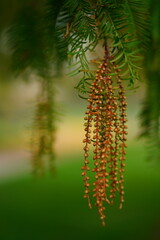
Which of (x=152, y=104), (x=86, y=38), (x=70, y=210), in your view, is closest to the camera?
(x=86, y=38)

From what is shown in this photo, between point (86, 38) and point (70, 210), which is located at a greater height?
point (86, 38)

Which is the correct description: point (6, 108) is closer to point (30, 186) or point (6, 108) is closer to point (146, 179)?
point (146, 179)

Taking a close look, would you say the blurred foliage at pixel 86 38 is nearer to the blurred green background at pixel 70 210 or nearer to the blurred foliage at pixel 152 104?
the blurred foliage at pixel 152 104

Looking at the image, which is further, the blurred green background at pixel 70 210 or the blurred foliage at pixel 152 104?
the blurred green background at pixel 70 210

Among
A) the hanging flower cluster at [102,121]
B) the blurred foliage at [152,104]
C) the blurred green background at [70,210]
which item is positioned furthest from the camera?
the blurred green background at [70,210]

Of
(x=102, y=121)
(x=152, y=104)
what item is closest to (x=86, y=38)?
(x=102, y=121)

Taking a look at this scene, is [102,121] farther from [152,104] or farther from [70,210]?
[70,210]

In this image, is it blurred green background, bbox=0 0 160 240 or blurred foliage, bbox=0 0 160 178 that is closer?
blurred foliage, bbox=0 0 160 178

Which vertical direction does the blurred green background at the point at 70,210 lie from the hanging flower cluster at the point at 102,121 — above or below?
below

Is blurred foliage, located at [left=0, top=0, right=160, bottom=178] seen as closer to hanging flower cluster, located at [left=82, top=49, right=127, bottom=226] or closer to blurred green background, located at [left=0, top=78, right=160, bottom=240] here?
hanging flower cluster, located at [left=82, top=49, right=127, bottom=226]

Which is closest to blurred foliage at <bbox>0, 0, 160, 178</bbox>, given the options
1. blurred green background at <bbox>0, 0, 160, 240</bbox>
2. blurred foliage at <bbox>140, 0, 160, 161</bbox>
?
blurred foliage at <bbox>140, 0, 160, 161</bbox>

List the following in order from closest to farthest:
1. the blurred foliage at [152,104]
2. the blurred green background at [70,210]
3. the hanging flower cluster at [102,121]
Result: the hanging flower cluster at [102,121]
the blurred foliage at [152,104]
the blurred green background at [70,210]

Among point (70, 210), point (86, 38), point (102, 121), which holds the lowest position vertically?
point (70, 210)

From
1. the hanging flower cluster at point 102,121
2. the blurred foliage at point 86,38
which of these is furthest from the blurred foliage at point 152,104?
the hanging flower cluster at point 102,121
